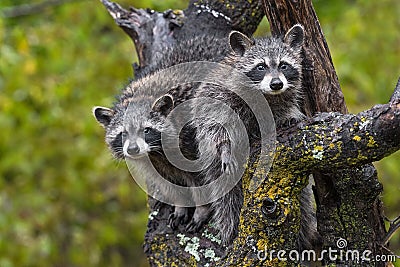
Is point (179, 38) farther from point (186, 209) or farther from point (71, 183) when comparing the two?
point (71, 183)

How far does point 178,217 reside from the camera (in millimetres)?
4504

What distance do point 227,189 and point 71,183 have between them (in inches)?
153

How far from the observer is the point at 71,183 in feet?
25.1

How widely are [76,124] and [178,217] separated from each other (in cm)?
354

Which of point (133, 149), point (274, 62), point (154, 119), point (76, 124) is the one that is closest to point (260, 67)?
point (274, 62)

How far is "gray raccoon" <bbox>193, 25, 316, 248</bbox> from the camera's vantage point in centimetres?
391

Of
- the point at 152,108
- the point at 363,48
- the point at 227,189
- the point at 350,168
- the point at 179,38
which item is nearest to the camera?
the point at 350,168

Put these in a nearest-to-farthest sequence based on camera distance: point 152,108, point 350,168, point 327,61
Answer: point 350,168
point 327,61
point 152,108

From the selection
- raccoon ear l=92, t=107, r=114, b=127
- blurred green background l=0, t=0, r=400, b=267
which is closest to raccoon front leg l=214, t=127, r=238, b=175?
raccoon ear l=92, t=107, r=114, b=127

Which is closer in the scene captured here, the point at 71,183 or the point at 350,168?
the point at 350,168

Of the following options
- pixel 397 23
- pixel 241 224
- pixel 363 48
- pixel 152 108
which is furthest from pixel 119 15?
pixel 397 23

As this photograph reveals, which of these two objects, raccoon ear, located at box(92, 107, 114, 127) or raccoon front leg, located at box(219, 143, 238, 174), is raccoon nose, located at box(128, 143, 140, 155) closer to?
raccoon ear, located at box(92, 107, 114, 127)

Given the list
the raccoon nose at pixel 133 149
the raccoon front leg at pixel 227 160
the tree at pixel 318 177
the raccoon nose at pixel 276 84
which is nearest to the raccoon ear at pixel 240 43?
the tree at pixel 318 177

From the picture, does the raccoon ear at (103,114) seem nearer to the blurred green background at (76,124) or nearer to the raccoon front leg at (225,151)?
the raccoon front leg at (225,151)
